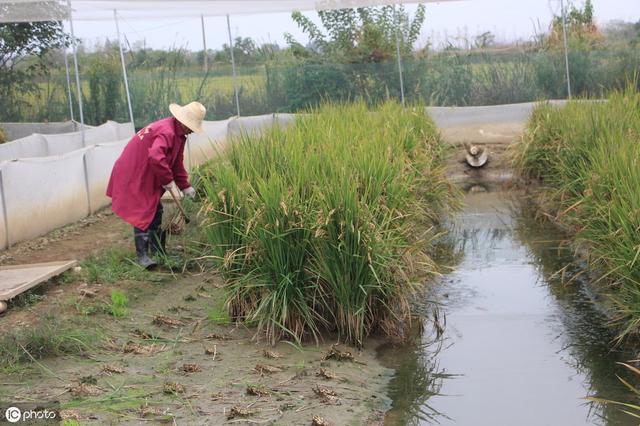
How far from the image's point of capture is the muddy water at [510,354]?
4.93 m

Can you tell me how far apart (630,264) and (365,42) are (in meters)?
11.5

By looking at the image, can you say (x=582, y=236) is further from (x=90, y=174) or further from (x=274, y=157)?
(x=90, y=174)

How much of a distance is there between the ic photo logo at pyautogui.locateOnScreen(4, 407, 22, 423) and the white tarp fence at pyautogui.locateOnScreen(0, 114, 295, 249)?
2912 mm

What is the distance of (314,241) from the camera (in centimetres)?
559

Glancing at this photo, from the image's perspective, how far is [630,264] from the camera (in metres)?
5.35

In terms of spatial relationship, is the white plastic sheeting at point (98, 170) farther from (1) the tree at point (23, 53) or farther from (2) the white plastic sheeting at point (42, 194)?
(1) the tree at point (23, 53)

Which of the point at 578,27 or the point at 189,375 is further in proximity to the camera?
the point at 578,27

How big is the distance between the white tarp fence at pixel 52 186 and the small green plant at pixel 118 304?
1256 mm

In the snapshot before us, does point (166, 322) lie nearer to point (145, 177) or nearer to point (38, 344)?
point (38, 344)

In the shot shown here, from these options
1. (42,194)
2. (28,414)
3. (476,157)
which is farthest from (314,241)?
(476,157)

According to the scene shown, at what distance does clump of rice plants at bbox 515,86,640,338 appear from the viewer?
18.1ft

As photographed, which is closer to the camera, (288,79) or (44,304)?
(44,304)

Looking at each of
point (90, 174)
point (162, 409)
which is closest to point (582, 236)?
point (162, 409)

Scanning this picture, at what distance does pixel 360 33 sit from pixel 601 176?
10.3 metres
